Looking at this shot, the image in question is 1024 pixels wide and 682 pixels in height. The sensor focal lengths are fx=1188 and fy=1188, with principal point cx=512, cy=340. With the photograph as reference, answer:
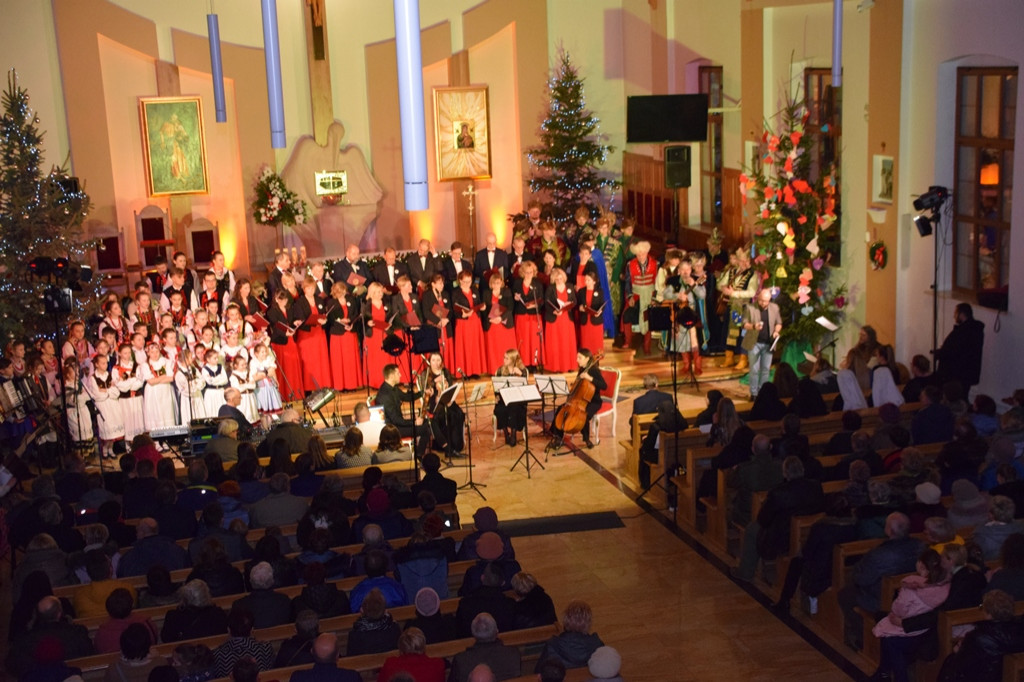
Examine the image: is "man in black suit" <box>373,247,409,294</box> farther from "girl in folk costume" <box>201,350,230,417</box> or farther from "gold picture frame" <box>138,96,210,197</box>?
"gold picture frame" <box>138,96,210,197</box>

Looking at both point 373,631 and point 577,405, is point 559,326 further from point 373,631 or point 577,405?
point 373,631

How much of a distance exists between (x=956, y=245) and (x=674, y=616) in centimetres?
609

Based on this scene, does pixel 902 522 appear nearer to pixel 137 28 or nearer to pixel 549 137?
pixel 549 137

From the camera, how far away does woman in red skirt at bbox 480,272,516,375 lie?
14.3 m

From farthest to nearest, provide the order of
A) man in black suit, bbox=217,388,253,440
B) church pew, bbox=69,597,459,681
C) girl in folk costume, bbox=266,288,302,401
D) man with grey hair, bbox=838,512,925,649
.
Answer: girl in folk costume, bbox=266,288,302,401 → man in black suit, bbox=217,388,253,440 → man with grey hair, bbox=838,512,925,649 → church pew, bbox=69,597,459,681

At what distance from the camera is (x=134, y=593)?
7355 millimetres

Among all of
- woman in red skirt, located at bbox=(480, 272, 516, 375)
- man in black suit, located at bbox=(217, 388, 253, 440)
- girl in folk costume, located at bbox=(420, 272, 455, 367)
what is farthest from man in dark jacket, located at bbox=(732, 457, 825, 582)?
woman in red skirt, located at bbox=(480, 272, 516, 375)

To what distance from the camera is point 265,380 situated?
495 inches

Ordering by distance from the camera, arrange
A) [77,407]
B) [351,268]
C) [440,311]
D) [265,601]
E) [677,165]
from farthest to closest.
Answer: [677,165] < [351,268] < [440,311] < [77,407] < [265,601]

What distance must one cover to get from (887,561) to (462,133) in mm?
13204

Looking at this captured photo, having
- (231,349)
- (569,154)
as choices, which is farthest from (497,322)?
(569,154)

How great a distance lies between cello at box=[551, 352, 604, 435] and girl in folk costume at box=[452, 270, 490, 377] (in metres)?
2.63

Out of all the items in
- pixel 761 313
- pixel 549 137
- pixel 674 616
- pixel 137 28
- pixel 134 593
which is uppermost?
pixel 137 28

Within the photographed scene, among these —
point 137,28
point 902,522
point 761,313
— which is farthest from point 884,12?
point 137,28
